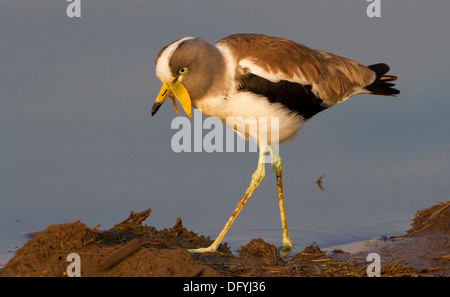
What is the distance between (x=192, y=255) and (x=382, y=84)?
13.5ft

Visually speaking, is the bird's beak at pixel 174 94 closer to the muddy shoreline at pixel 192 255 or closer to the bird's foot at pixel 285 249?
the muddy shoreline at pixel 192 255

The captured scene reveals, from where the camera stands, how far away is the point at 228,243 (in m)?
8.67

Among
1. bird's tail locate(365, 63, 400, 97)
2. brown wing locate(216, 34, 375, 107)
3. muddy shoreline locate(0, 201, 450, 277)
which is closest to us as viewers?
muddy shoreline locate(0, 201, 450, 277)

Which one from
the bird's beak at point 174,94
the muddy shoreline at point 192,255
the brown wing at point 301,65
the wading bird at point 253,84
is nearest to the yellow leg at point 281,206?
the wading bird at point 253,84

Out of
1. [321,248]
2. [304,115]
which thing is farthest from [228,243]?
[304,115]

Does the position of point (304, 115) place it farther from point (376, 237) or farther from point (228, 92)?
point (376, 237)

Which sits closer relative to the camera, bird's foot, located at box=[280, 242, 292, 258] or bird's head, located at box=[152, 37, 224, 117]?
bird's head, located at box=[152, 37, 224, 117]

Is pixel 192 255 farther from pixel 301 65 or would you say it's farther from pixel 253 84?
pixel 301 65

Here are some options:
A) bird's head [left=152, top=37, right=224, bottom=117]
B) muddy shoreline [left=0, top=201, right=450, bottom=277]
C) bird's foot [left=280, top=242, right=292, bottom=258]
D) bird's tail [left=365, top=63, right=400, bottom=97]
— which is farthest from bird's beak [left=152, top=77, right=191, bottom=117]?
bird's tail [left=365, top=63, right=400, bottom=97]

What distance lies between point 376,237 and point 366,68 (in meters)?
2.26

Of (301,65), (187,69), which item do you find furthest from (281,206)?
(187,69)

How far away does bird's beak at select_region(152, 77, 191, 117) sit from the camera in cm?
770

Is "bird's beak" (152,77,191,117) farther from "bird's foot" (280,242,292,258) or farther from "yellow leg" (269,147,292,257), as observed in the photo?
"bird's foot" (280,242,292,258)

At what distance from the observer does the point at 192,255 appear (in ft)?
22.2
